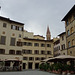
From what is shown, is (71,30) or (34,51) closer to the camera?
(71,30)

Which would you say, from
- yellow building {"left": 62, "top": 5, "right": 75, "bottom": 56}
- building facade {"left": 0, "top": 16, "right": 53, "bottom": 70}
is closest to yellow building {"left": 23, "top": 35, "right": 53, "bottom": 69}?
building facade {"left": 0, "top": 16, "right": 53, "bottom": 70}

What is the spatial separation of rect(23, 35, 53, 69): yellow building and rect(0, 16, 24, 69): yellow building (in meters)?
9.44

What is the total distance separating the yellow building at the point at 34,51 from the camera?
46756mm

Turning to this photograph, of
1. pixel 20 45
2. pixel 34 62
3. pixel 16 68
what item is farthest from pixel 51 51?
pixel 16 68

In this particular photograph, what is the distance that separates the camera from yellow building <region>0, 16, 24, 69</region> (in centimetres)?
3431

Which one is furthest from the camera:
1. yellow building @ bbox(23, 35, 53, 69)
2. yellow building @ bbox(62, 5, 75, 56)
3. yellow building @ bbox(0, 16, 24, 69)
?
yellow building @ bbox(23, 35, 53, 69)

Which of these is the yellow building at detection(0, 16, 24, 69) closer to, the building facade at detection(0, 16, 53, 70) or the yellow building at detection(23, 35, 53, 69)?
the building facade at detection(0, 16, 53, 70)

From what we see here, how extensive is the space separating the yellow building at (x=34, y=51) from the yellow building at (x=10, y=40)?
9442mm

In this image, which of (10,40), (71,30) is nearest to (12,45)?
(10,40)

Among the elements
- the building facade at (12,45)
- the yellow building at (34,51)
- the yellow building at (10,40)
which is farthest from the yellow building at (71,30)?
the yellow building at (34,51)

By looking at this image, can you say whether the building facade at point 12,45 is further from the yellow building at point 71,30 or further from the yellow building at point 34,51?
the yellow building at point 71,30

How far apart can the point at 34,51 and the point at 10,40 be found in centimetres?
1471

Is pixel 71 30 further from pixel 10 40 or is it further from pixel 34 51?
pixel 34 51

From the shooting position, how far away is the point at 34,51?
1898 inches
